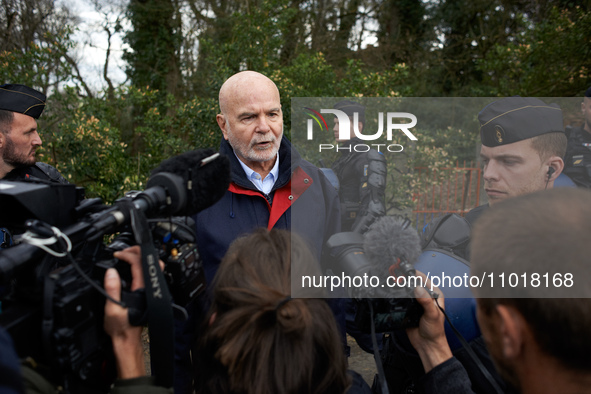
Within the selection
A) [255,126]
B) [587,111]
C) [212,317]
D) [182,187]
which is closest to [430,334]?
[212,317]

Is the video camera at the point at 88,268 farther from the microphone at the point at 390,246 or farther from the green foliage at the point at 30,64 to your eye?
the green foliage at the point at 30,64

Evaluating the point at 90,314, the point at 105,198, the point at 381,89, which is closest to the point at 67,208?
the point at 90,314

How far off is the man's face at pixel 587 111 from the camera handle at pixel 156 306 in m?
2.24

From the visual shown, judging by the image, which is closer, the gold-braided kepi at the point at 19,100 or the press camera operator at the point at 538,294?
the press camera operator at the point at 538,294

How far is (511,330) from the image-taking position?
916 millimetres

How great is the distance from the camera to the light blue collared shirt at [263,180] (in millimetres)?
2090

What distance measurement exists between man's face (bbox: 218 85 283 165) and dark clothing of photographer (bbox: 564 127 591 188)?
4.09 feet

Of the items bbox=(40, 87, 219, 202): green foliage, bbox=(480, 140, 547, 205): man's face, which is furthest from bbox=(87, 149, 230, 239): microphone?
bbox=(40, 87, 219, 202): green foliage

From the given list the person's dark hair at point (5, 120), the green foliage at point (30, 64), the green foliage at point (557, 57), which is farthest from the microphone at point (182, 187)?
the green foliage at point (557, 57)

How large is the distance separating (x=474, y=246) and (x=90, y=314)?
923mm

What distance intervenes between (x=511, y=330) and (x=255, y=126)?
1.49m

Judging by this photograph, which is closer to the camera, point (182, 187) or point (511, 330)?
point (511, 330)

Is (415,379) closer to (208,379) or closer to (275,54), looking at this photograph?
(208,379)

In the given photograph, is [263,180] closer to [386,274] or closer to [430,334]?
[386,274]
